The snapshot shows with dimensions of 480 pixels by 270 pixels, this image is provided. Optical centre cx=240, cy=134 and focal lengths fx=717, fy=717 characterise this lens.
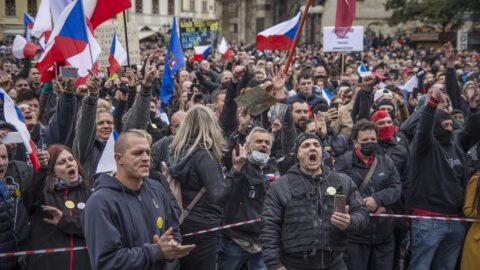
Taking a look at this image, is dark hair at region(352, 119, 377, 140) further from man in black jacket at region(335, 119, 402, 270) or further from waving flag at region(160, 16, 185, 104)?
waving flag at region(160, 16, 185, 104)

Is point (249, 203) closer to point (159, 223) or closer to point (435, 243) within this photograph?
point (435, 243)

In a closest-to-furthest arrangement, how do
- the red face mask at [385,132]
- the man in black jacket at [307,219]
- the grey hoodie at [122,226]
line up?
the grey hoodie at [122,226] → the man in black jacket at [307,219] → the red face mask at [385,132]

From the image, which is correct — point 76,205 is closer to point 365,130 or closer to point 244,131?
point 244,131

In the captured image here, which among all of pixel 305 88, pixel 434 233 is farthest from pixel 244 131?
pixel 305 88

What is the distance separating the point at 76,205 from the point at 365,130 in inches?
119

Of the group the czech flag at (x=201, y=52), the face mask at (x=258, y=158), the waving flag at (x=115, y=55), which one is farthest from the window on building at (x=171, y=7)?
the face mask at (x=258, y=158)

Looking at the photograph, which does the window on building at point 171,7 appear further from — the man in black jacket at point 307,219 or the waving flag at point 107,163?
the man in black jacket at point 307,219

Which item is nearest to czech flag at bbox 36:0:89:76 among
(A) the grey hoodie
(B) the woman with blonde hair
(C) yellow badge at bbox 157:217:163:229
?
→ (B) the woman with blonde hair

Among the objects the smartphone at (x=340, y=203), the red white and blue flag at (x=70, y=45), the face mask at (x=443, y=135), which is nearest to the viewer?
the smartphone at (x=340, y=203)

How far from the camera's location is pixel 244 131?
752 centimetres

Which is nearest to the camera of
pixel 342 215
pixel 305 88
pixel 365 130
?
pixel 342 215

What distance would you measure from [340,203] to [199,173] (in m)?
1.35

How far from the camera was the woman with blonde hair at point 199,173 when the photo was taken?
6.19m

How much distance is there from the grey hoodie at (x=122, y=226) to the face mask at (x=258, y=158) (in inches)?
74.9
